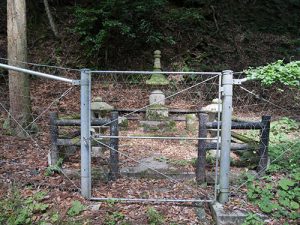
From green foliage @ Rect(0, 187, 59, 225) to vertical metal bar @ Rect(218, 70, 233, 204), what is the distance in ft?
6.85

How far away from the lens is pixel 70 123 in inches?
184

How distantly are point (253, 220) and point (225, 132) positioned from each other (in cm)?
108

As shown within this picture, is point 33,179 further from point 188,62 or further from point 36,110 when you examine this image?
point 188,62

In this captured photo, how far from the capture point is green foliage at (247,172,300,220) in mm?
3869

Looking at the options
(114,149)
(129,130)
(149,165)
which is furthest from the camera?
(129,130)

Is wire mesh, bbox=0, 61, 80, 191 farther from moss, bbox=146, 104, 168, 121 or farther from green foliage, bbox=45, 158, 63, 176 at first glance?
moss, bbox=146, 104, 168, 121

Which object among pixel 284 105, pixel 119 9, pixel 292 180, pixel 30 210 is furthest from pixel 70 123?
pixel 284 105

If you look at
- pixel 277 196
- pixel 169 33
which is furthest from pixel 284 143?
pixel 169 33

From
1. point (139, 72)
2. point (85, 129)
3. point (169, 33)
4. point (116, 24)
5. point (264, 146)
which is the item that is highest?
point (169, 33)

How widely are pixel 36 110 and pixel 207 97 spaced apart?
→ 566 centimetres

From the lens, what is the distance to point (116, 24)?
10.0 metres

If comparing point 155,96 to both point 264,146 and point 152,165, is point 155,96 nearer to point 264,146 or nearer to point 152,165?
point 152,165

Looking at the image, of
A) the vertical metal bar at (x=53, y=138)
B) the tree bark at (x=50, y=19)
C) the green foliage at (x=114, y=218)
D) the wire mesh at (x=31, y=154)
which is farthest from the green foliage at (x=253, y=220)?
the tree bark at (x=50, y=19)

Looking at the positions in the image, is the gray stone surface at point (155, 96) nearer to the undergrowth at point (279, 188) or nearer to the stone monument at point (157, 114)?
the stone monument at point (157, 114)
